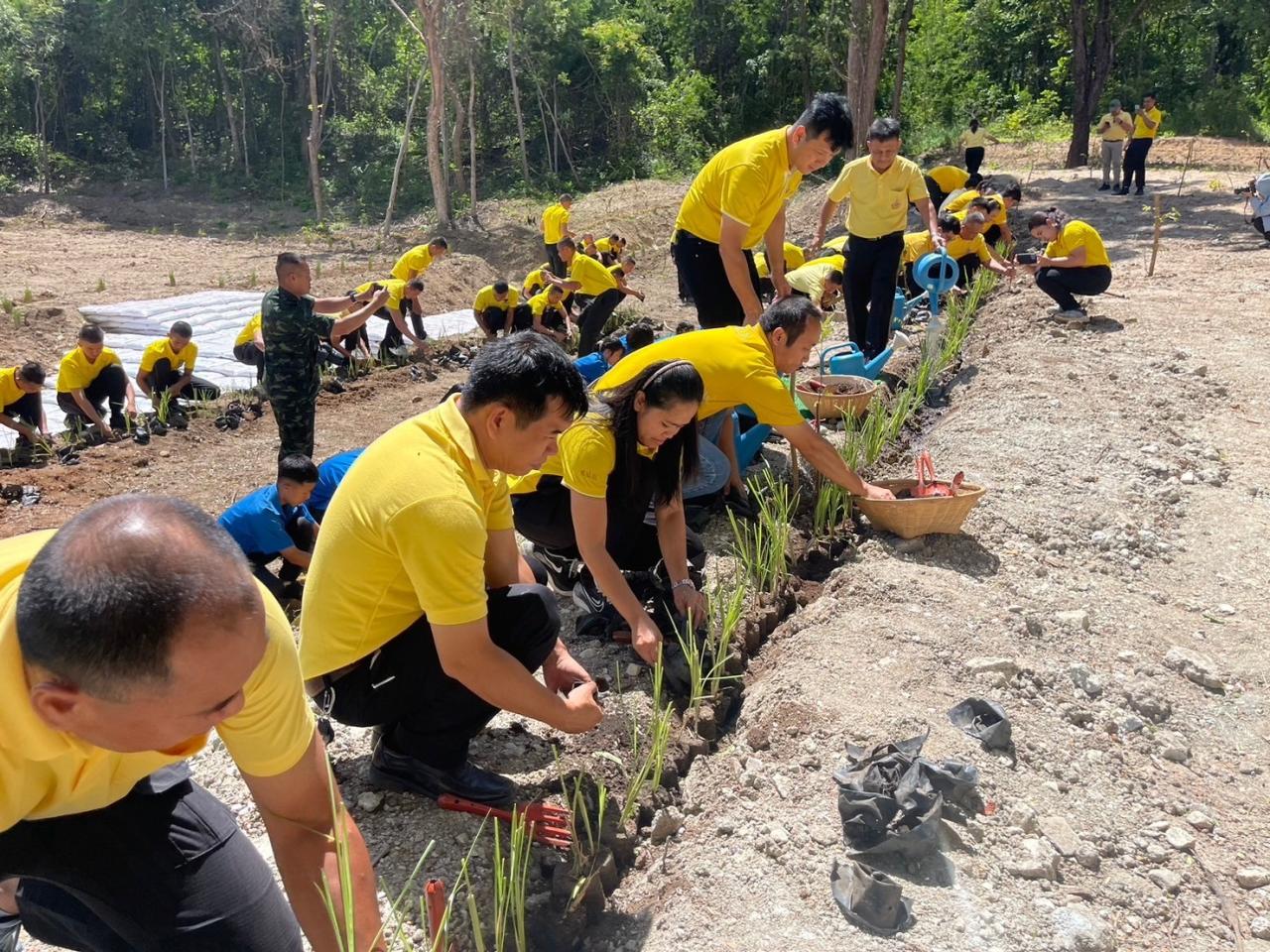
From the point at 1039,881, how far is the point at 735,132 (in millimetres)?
20825

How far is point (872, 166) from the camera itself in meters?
5.18

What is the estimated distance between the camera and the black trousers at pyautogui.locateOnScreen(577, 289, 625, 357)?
8.54m

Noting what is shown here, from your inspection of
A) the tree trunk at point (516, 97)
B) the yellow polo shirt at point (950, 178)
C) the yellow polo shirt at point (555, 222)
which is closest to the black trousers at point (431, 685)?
the yellow polo shirt at point (555, 222)

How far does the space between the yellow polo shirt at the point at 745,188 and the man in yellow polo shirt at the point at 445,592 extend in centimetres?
239

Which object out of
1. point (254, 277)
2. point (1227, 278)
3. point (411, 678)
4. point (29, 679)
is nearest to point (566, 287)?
point (254, 277)

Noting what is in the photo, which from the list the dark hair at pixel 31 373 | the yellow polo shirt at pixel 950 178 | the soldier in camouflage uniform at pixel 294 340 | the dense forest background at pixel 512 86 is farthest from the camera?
the dense forest background at pixel 512 86

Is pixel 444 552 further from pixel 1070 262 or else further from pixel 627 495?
pixel 1070 262

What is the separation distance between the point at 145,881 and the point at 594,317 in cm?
736

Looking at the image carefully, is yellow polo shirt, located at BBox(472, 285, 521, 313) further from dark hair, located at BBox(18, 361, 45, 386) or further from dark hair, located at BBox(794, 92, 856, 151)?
dark hair, located at BBox(794, 92, 856, 151)

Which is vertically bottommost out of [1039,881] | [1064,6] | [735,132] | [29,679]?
[1039,881]

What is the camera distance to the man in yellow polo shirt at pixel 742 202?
3990mm

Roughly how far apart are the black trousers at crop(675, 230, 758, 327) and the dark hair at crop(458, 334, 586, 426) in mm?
2609

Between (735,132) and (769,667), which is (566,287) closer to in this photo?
(769,667)

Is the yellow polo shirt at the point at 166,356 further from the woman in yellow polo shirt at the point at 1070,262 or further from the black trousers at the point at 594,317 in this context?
the woman in yellow polo shirt at the point at 1070,262
